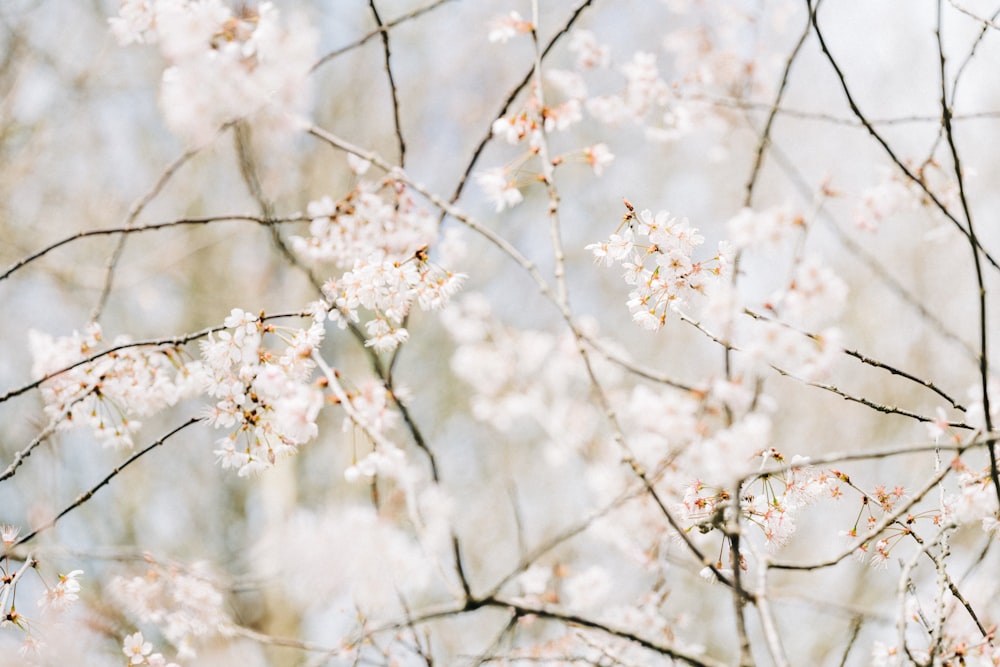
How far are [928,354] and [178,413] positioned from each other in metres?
7.43

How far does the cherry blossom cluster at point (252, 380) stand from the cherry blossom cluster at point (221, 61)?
47 cm

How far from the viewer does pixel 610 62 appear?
10.5 feet

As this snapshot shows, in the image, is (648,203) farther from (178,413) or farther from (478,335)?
(178,413)

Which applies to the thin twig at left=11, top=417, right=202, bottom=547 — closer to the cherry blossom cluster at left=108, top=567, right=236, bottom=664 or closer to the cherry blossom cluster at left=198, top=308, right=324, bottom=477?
the cherry blossom cluster at left=198, top=308, right=324, bottom=477

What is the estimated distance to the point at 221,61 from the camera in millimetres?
1595

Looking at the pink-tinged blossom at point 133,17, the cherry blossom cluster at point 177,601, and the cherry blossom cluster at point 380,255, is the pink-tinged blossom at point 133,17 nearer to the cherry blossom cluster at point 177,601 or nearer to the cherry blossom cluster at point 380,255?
the cherry blossom cluster at point 380,255

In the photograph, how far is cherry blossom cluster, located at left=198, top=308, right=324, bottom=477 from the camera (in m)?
1.52

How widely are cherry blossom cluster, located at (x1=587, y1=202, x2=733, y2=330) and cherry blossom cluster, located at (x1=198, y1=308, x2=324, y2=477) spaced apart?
2.26 feet

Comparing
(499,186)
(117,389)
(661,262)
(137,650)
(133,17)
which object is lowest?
(137,650)

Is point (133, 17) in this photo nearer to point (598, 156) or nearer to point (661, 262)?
point (598, 156)

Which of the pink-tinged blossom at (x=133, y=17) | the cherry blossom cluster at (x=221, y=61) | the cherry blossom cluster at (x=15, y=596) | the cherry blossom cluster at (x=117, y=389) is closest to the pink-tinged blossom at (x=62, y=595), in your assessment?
the cherry blossom cluster at (x=15, y=596)

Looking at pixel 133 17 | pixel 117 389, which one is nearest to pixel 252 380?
pixel 117 389

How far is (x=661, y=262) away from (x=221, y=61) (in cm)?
107

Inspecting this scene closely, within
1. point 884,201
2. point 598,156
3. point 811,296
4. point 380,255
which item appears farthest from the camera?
point 884,201
